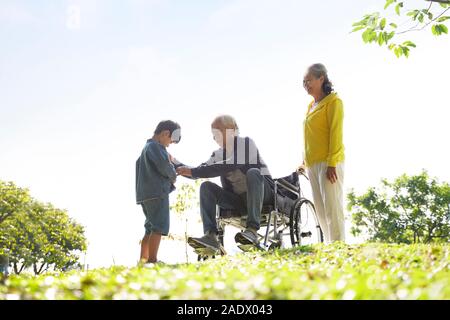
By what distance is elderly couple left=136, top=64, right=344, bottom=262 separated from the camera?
18.5 ft

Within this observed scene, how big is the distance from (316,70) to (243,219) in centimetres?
207

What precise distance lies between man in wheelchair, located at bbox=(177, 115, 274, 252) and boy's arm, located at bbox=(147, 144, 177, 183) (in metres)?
0.32

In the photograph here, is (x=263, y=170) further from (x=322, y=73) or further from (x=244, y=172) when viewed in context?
(x=322, y=73)

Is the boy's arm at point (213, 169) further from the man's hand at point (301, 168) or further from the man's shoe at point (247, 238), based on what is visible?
the man's hand at point (301, 168)

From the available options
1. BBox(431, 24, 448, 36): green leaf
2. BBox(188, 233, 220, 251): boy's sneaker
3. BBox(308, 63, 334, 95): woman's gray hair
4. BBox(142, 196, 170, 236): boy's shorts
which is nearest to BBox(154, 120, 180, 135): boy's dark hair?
BBox(142, 196, 170, 236): boy's shorts

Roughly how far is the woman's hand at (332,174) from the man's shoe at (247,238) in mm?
1083

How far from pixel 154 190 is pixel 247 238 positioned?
3.90ft

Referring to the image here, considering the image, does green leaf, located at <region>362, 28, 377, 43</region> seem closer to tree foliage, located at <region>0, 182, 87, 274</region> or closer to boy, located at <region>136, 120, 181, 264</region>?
boy, located at <region>136, 120, 181, 264</region>

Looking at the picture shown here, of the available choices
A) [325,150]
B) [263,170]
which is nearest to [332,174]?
[325,150]

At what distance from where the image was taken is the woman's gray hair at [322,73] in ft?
19.3

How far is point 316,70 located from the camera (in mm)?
5867

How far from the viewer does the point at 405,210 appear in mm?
36375

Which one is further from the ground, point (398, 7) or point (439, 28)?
point (398, 7)
